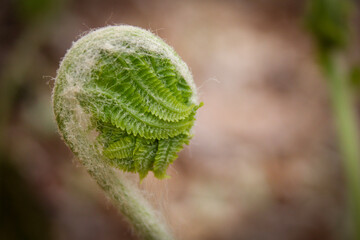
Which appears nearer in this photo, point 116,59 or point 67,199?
point 116,59

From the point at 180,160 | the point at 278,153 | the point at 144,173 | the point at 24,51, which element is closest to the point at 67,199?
the point at 180,160

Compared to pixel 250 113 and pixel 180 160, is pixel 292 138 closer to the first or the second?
pixel 250 113

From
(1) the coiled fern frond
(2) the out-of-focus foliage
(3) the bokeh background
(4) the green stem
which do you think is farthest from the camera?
(2) the out-of-focus foliage

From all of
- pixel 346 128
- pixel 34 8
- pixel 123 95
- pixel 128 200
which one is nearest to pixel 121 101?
pixel 123 95

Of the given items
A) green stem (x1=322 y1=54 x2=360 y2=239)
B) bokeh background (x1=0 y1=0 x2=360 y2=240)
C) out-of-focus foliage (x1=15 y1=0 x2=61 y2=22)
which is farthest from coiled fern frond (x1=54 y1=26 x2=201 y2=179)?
out-of-focus foliage (x1=15 y1=0 x2=61 y2=22)

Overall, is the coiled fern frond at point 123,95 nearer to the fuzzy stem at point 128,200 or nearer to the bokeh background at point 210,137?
the fuzzy stem at point 128,200

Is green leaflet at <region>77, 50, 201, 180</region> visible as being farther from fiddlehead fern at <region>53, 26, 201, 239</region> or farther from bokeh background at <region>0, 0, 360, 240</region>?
bokeh background at <region>0, 0, 360, 240</region>
